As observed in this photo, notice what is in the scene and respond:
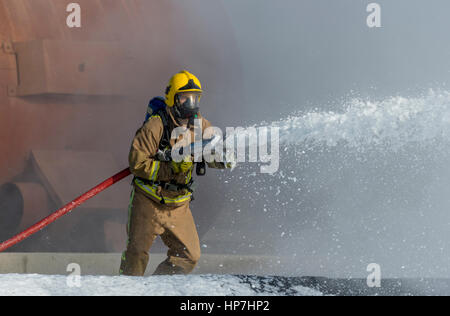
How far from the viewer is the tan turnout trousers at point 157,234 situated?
117 inches

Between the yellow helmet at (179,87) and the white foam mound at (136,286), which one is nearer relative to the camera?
the white foam mound at (136,286)

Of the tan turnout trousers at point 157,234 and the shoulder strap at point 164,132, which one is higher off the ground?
the shoulder strap at point 164,132

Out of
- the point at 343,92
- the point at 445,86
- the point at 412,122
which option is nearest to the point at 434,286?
the point at 412,122

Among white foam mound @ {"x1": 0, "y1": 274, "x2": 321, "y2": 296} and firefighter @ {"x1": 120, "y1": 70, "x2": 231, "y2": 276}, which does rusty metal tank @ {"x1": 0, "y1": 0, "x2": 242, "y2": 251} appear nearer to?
firefighter @ {"x1": 120, "y1": 70, "x2": 231, "y2": 276}

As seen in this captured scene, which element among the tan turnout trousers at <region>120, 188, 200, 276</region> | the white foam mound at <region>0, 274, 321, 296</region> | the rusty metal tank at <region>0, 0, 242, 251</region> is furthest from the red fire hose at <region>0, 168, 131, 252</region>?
the rusty metal tank at <region>0, 0, 242, 251</region>

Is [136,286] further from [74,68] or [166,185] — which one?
[74,68]

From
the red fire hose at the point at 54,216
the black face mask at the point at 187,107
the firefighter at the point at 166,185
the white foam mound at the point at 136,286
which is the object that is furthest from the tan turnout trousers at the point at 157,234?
the white foam mound at the point at 136,286

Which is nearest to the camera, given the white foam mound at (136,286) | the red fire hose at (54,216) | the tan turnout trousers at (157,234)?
the white foam mound at (136,286)

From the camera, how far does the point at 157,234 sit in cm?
303

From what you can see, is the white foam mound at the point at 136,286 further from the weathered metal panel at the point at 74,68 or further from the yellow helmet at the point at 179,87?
the weathered metal panel at the point at 74,68

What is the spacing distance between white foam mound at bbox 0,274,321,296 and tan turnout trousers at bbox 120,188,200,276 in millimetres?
701

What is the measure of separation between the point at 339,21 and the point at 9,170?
16.8ft

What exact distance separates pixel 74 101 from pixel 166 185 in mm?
2249

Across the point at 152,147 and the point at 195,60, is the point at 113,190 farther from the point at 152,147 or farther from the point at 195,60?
the point at 152,147
